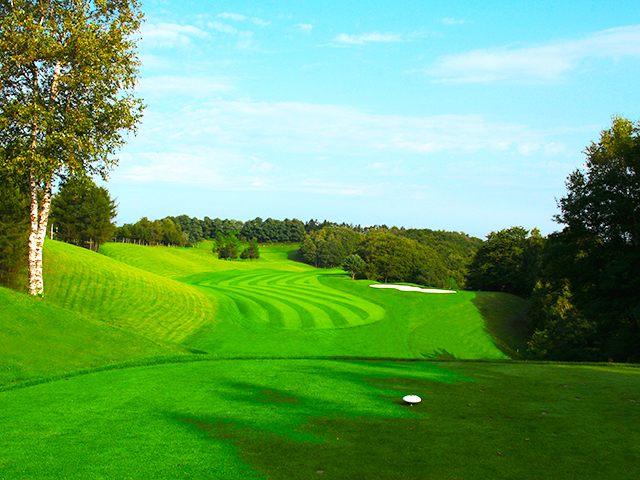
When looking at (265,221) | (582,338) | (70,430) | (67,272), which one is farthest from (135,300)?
(265,221)

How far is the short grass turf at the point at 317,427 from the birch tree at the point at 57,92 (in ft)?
36.1

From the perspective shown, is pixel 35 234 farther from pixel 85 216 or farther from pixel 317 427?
pixel 85 216

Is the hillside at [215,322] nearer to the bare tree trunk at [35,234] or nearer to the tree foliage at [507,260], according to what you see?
the bare tree trunk at [35,234]

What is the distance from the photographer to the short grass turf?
4.62 metres

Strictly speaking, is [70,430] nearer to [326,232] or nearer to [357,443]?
[357,443]

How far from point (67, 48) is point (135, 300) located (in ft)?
55.3

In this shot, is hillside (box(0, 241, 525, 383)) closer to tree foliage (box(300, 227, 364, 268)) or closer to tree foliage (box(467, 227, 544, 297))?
tree foliage (box(467, 227, 544, 297))

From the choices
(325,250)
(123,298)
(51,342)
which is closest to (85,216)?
(123,298)

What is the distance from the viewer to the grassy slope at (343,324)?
85.8ft

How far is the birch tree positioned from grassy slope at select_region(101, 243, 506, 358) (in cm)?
1126

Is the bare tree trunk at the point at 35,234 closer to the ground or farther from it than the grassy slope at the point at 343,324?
farther from it

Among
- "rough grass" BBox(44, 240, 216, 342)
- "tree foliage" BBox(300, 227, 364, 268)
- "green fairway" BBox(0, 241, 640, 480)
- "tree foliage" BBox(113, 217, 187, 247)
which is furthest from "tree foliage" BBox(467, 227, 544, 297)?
→ "tree foliage" BBox(113, 217, 187, 247)

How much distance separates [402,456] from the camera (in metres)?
4.95

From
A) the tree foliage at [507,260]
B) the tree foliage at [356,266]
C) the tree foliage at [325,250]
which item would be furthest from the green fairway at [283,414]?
the tree foliage at [325,250]
